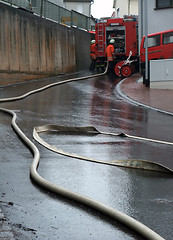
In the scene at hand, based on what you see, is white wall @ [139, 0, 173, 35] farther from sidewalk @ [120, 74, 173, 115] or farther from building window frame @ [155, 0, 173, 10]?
sidewalk @ [120, 74, 173, 115]

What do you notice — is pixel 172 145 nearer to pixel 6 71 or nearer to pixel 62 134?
pixel 62 134

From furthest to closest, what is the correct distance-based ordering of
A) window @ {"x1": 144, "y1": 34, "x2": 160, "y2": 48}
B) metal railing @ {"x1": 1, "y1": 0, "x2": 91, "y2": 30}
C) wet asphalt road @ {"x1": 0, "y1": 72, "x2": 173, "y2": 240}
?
window @ {"x1": 144, "y1": 34, "x2": 160, "y2": 48}, metal railing @ {"x1": 1, "y1": 0, "x2": 91, "y2": 30}, wet asphalt road @ {"x1": 0, "y1": 72, "x2": 173, "y2": 240}

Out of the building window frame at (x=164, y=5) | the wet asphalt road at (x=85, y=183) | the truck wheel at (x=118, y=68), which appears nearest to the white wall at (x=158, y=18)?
the building window frame at (x=164, y=5)

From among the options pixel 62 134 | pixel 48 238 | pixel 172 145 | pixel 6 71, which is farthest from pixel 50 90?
pixel 48 238

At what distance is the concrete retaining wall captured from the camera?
20.4m

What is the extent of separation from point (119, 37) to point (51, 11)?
17.5 ft

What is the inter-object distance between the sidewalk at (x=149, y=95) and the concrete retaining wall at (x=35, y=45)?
4.78 metres

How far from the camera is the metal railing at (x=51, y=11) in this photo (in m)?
23.2

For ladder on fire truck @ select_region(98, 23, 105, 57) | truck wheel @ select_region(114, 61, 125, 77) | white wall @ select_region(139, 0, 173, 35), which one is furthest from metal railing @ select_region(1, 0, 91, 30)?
white wall @ select_region(139, 0, 173, 35)

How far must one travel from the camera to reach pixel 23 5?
2306cm

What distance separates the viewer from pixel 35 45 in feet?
77.8

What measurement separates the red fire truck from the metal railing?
2169mm

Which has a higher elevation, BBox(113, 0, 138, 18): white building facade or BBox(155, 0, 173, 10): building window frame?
BBox(113, 0, 138, 18): white building facade

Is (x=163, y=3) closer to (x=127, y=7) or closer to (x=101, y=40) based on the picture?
(x=101, y=40)
